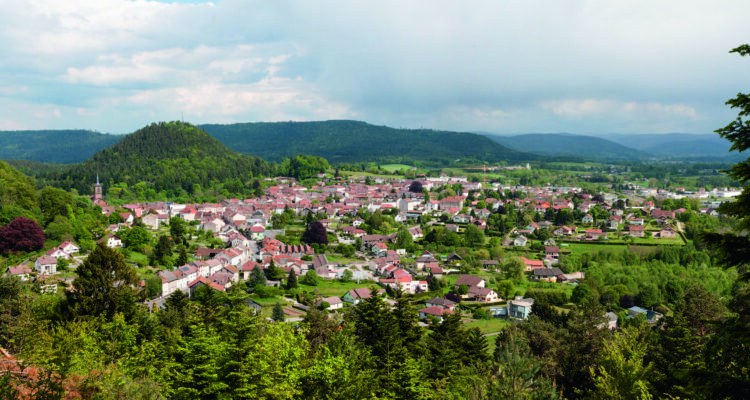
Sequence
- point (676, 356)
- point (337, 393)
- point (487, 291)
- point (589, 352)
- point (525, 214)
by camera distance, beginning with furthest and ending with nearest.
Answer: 1. point (525, 214)
2. point (487, 291)
3. point (589, 352)
4. point (676, 356)
5. point (337, 393)

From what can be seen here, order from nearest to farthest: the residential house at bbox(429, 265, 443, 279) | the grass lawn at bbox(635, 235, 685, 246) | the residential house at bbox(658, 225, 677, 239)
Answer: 1. the residential house at bbox(429, 265, 443, 279)
2. the grass lawn at bbox(635, 235, 685, 246)
3. the residential house at bbox(658, 225, 677, 239)

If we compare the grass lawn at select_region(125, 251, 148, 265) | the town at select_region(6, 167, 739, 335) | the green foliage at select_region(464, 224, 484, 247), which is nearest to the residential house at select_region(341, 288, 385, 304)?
the town at select_region(6, 167, 739, 335)

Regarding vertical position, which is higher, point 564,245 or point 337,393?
point 337,393

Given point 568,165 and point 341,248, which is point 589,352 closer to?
point 341,248

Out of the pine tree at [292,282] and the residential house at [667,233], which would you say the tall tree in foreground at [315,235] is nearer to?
the pine tree at [292,282]

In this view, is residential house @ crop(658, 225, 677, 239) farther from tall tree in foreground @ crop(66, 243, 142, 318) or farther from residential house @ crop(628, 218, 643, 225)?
tall tree in foreground @ crop(66, 243, 142, 318)

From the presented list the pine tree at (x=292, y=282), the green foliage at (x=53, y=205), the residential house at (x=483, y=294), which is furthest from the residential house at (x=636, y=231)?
the green foliage at (x=53, y=205)

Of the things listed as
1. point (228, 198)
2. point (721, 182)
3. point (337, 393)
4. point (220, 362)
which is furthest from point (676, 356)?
point (721, 182)
